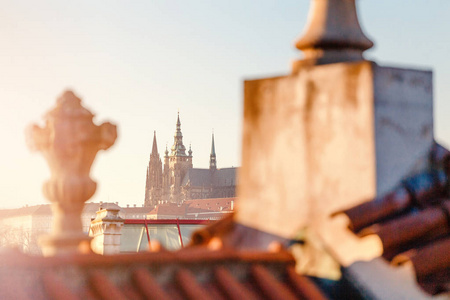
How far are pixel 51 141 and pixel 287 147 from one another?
1.17 metres

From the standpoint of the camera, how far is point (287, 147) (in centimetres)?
366

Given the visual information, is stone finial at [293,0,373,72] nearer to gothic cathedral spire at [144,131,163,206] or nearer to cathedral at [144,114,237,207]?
cathedral at [144,114,237,207]

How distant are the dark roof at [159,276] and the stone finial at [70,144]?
0.83m

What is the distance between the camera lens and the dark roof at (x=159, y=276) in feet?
8.43

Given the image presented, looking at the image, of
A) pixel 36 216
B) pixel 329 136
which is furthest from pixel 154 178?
pixel 329 136

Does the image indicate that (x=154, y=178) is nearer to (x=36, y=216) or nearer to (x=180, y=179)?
→ (x=180, y=179)

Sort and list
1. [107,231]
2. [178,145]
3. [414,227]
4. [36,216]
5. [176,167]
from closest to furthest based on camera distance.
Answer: [414,227] < [107,231] < [36,216] < [176,167] < [178,145]

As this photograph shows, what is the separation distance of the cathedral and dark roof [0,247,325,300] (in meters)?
170

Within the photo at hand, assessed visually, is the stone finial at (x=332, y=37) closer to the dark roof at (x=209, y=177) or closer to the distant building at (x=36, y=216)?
the distant building at (x=36, y=216)

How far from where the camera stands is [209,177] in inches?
7047

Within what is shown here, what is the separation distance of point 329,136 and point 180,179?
179864 millimetres

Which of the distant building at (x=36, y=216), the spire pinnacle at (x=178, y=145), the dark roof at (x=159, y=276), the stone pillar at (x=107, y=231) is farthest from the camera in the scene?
the spire pinnacle at (x=178, y=145)

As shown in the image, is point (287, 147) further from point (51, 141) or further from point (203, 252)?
point (51, 141)

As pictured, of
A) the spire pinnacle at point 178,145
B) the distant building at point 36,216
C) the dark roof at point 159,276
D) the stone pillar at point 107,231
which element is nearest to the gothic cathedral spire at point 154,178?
the spire pinnacle at point 178,145
